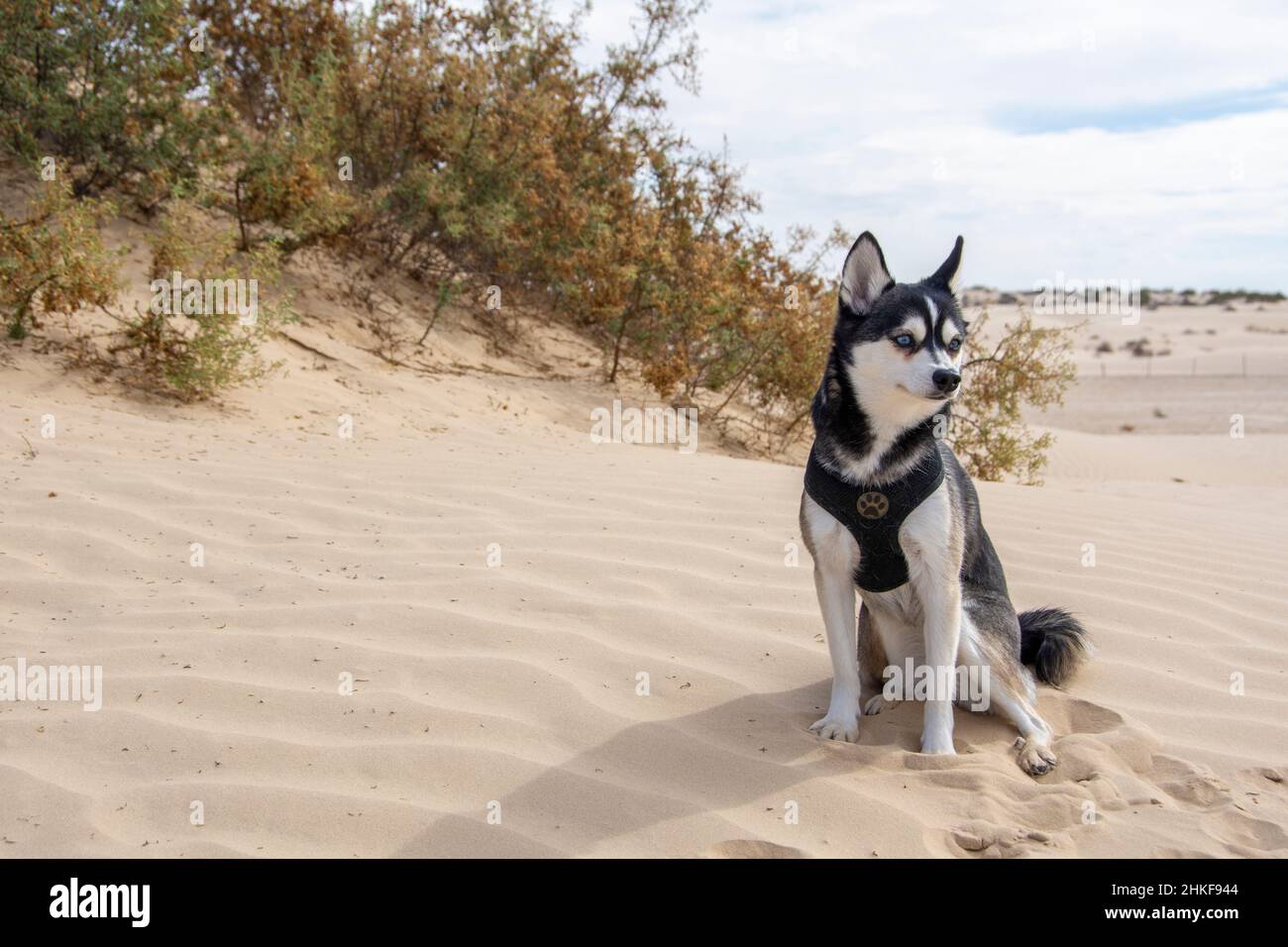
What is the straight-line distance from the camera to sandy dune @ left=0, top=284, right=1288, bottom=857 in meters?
2.95

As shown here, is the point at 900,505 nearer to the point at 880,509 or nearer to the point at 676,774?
the point at 880,509

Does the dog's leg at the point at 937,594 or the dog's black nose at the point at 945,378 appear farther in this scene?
the dog's leg at the point at 937,594

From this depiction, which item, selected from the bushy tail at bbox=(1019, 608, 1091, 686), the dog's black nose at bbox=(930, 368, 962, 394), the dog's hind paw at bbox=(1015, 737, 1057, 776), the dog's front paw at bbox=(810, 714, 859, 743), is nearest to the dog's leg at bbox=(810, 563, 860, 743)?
the dog's front paw at bbox=(810, 714, 859, 743)

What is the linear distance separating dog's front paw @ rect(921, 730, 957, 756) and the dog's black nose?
1.07 meters

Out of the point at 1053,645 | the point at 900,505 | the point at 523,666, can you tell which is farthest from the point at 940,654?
the point at 523,666

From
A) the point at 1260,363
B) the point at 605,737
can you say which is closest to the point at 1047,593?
the point at 605,737

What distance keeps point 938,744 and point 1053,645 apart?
2.65ft

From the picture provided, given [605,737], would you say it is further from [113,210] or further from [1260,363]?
[1260,363]

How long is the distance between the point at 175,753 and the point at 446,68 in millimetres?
8064

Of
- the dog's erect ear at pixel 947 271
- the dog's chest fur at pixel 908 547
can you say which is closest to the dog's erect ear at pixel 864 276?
the dog's erect ear at pixel 947 271

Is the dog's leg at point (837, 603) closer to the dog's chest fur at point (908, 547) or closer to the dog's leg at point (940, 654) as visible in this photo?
the dog's chest fur at point (908, 547)

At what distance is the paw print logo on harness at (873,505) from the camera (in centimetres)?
337

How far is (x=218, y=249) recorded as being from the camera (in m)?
7.40
